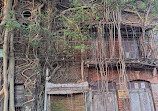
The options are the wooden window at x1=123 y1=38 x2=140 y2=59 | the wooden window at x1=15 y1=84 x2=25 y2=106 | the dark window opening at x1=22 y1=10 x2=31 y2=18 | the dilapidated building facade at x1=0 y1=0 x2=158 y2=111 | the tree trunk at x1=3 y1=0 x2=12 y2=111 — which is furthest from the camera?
the wooden window at x1=123 y1=38 x2=140 y2=59

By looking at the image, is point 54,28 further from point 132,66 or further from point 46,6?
point 132,66

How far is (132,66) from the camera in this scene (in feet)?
23.0

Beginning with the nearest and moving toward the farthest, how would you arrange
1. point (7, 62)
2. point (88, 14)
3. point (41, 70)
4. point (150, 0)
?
1. point (7, 62)
2. point (41, 70)
3. point (88, 14)
4. point (150, 0)

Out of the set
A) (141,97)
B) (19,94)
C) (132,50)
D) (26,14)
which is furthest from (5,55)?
(141,97)

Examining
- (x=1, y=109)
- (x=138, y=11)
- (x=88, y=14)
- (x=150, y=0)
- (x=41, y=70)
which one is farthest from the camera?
(x=138, y=11)

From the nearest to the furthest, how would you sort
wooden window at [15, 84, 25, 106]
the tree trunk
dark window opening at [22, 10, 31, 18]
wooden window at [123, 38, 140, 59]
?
the tree trunk → wooden window at [15, 84, 25, 106] → dark window opening at [22, 10, 31, 18] → wooden window at [123, 38, 140, 59]

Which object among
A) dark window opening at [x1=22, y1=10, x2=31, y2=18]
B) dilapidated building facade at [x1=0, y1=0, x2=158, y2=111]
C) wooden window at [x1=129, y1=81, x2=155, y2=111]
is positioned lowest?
wooden window at [x1=129, y1=81, x2=155, y2=111]

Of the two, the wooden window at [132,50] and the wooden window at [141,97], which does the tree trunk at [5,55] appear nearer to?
the wooden window at [141,97]

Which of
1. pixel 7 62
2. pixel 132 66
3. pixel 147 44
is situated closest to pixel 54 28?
pixel 7 62

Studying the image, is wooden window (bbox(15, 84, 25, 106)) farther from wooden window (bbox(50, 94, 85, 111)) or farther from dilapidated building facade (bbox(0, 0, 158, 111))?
wooden window (bbox(50, 94, 85, 111))

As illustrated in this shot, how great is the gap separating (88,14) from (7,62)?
4.37 metres

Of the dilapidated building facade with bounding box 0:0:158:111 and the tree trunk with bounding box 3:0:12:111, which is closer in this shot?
the tree trunk with bounding box 3:0:12:111

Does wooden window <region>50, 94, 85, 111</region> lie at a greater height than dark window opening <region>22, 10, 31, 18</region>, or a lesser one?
lesser

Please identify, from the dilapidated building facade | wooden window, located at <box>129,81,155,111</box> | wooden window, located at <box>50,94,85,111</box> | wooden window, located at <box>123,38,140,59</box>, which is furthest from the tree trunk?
wooden window, located at <box>123,38,140,59</box>
